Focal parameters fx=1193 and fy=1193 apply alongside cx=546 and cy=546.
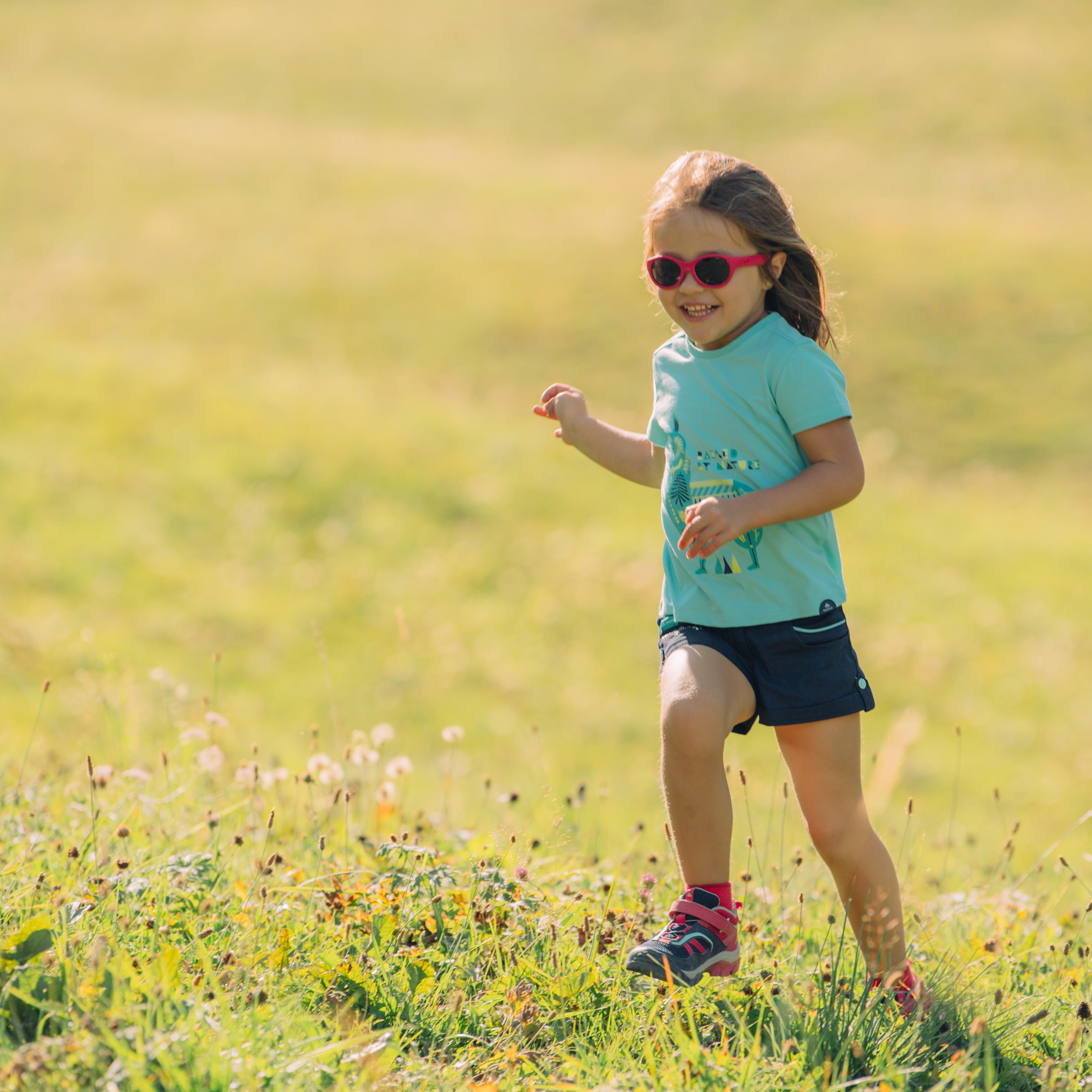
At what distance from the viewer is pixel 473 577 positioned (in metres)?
12.2

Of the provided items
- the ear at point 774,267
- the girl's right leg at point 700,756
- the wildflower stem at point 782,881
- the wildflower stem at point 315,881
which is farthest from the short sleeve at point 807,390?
the wildflower stem at point 315,881

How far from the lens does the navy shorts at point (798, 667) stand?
313 cm

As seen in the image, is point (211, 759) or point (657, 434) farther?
point (211, 759)

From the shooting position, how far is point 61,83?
3891 cm

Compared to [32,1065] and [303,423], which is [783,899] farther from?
[303,423]

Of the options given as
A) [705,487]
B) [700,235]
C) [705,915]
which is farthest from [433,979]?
[700,235]

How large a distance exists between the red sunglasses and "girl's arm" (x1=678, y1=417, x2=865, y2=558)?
0.47 meters

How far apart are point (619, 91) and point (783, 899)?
40.1m

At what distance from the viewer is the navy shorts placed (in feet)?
10.3

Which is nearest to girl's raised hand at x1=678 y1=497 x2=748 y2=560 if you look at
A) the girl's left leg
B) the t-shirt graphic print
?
the t-shirt graphic print

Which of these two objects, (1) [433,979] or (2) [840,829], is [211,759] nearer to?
(1) [433,979]

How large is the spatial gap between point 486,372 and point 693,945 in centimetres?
1822

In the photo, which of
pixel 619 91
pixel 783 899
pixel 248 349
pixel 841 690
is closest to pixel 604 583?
pixel 783 899

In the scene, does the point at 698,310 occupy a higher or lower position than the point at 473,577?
higher
